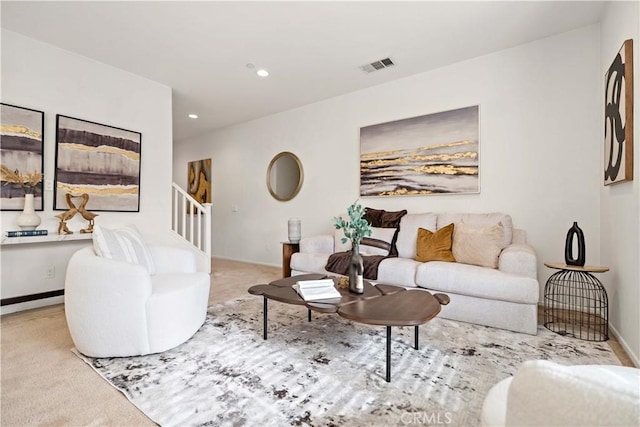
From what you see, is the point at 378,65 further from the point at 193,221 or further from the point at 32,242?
the point at 32,242

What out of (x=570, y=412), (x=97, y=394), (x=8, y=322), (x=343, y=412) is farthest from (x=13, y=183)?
(x=570, y=412)

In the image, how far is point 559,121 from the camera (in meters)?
2.99

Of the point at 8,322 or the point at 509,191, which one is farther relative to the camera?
the point at 509,191

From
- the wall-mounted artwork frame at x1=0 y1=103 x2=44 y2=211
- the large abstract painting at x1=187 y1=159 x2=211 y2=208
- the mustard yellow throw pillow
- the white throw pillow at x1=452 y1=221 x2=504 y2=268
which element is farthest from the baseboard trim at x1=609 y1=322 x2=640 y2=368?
the large abstract painting at x1=187 y1=159 x2=211 y2=208

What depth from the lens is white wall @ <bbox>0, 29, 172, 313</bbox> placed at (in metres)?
2.93

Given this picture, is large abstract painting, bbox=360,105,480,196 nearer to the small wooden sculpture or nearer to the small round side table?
the small round side table

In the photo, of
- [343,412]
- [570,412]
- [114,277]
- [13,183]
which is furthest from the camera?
[13,183]

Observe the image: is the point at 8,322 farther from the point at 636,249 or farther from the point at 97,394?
the point at 636,249

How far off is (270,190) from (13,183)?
321 centimetres

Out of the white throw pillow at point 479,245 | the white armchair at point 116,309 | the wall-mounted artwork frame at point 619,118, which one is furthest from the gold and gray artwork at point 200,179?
the wall-mounted artwork frame at point 619,118

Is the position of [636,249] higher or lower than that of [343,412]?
higher

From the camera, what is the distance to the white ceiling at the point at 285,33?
8.47 ft

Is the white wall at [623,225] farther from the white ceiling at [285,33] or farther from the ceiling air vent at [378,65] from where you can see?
the ceiling air vent at [378,65]

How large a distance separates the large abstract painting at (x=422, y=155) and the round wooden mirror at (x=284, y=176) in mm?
1218
